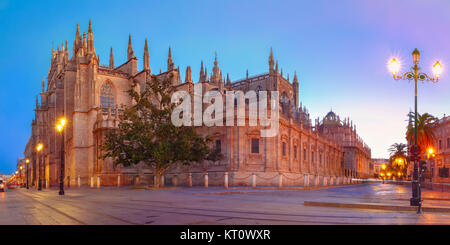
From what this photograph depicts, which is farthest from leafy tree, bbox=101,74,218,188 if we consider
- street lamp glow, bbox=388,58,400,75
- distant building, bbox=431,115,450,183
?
distant building, bbox=431,115,450,183

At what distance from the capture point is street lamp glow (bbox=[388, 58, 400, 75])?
1502 cm

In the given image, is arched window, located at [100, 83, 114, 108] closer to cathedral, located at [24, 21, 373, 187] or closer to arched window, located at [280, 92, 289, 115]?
cathedral, located at [24, 21, 373, 187]

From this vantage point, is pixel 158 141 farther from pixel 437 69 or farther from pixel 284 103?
pixel 284 103

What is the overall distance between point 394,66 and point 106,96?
37.5 metres

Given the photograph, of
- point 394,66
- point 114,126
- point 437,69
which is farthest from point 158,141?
point 437,69

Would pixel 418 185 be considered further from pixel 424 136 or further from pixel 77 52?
pixel 77 52

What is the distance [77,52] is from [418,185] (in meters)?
41.6

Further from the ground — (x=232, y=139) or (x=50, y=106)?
(x=50, y=106)

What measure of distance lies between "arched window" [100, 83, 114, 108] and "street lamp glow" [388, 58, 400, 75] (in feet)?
120
